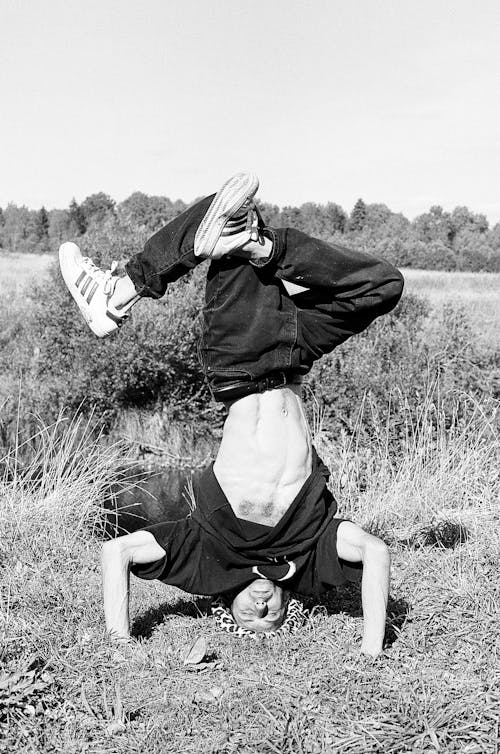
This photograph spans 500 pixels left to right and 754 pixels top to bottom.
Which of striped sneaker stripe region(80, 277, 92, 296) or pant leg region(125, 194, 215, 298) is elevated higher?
pant leg region(125, 194, 215, 298)

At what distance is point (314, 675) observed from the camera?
3.56 meters

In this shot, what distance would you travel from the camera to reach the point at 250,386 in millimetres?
3734

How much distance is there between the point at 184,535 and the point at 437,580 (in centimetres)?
172

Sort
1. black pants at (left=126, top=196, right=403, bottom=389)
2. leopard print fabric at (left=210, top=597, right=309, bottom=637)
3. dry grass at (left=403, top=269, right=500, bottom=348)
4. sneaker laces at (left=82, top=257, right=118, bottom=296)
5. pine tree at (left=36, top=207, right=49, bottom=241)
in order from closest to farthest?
black pants at (left=126, top=196, right=403, bottom=389) < sneaker laces at (left=82, top=257, right=118, bottom=296) < leopard print fabric at (left=210, top=597, right=309, bottom=637) < dry grass at (left=403, top=269, right=500, bottom=348) < pine tree at (left=36, top=207, right=49, bottom=241)

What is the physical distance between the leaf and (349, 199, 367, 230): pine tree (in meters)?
40.9

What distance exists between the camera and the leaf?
365cm

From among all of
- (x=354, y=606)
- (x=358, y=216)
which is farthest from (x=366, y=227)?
(x=354, y=606)

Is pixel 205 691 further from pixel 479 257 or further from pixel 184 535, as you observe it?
pixel 479 257

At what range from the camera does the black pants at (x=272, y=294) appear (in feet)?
11.2

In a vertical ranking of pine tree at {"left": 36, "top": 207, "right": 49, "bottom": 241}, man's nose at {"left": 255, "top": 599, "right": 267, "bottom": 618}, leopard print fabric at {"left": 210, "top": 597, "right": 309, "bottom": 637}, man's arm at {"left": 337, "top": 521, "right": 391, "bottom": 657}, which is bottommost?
leopard print fabric at {"left": 210, "top": 597, "right": 309, "bottom": 637}

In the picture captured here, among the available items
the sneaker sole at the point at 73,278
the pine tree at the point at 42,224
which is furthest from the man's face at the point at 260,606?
the pine tree at the point at 42,224

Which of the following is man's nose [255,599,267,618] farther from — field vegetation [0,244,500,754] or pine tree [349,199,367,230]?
pine tree [349,199,367,230]

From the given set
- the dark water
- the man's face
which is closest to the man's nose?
the man's face

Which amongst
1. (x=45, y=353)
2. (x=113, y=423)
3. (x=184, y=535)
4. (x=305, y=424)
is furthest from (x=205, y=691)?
(x=45, y=353)
